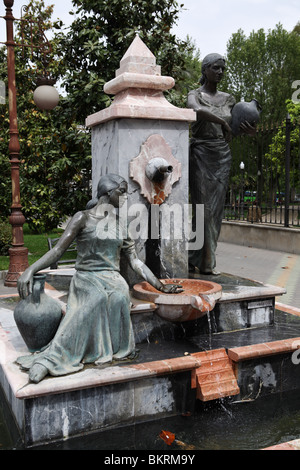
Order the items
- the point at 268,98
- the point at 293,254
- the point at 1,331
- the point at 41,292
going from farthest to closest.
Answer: the point at 268,98 < the point at 293,254 < the point at 1,331 < the point at 41,292

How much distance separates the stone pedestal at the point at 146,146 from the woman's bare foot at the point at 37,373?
6.37 feet

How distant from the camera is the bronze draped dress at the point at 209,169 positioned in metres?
5.57

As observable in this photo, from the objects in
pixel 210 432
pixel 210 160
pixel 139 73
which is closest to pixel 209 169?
pixel 210 160

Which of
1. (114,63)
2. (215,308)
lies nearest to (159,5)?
(114,63)

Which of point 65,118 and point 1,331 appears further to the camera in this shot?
point 65,118

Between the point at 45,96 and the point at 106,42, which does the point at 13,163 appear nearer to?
the point at 45,96

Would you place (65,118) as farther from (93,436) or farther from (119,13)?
(93,436)

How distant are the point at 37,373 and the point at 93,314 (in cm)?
60

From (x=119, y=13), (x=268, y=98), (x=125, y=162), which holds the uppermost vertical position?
(x=268, y=98)

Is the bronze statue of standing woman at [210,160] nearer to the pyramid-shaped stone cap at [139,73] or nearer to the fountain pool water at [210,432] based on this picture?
the pyramid-shaped stone cap at [139,73]

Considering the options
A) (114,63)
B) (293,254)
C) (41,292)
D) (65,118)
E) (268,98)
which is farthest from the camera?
(268,98)

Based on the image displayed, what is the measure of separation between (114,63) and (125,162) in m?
5.82

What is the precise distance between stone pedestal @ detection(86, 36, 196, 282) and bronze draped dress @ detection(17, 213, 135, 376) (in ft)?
2.98

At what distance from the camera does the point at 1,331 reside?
4.39 m
